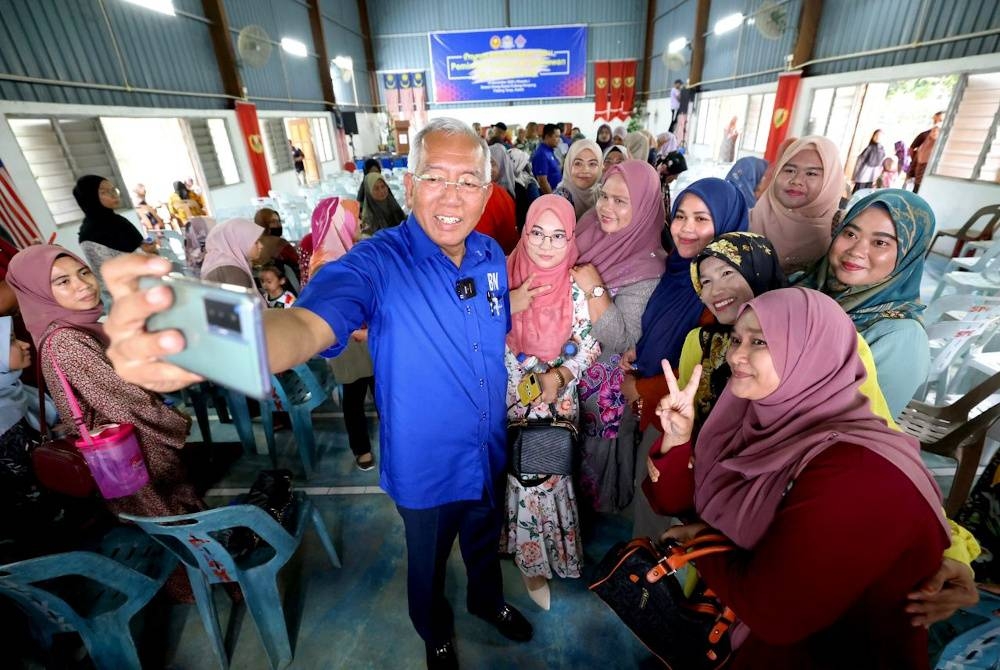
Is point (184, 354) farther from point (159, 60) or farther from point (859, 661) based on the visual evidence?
point (159, 60)

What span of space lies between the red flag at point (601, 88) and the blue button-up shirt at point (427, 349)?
57.5ft

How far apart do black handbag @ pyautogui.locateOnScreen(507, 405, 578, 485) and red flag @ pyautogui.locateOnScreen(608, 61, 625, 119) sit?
17.7 meters

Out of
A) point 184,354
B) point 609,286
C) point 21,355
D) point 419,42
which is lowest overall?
point 21,355

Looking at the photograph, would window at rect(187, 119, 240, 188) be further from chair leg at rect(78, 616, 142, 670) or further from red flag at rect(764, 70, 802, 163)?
red flag at rect(764, 70, 802, 163)

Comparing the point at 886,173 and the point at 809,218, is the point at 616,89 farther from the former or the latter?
the point at 809,218

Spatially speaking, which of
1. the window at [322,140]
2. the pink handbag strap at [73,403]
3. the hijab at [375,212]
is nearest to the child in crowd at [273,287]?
the hijab at [375,212]

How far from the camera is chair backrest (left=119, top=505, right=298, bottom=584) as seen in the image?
137 cm

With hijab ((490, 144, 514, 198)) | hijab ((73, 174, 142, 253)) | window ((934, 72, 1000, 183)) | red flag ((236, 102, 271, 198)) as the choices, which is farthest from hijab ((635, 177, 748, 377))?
red flag ((236, 102, 271, 198))

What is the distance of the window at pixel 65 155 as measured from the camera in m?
6.34

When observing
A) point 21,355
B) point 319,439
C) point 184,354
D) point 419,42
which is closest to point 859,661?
point 184,354

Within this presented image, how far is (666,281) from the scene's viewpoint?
5.97 feet

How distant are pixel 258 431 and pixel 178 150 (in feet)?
42.3

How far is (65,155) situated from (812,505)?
9.24 meters

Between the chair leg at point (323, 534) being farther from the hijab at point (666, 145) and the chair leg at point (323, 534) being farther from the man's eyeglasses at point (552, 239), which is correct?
the hijab at point (666, 145)
